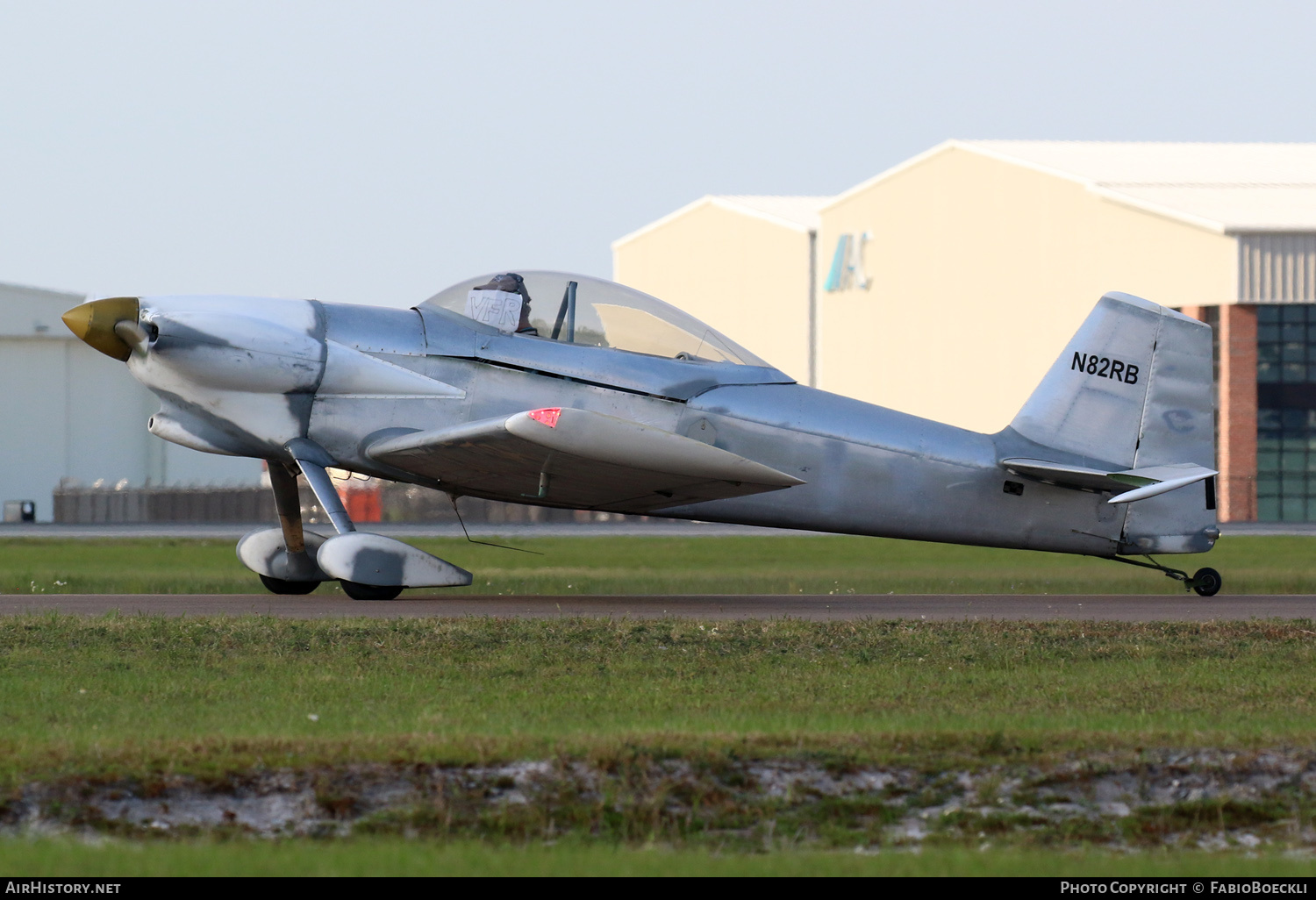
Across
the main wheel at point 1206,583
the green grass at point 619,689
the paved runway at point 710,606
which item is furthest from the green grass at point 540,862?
the main wheel at point 1206,583

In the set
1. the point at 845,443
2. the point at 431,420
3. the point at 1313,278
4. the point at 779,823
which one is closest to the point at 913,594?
the point at 845,443

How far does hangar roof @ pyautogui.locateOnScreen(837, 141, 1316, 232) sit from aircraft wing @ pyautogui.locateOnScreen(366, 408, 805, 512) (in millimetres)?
37657

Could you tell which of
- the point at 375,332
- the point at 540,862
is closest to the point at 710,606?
the point at 375,332

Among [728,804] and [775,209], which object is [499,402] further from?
[775,209]

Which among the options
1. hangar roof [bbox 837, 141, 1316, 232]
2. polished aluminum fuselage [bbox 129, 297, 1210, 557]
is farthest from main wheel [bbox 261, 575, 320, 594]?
hangar roof [bbox 837, 141, 1316, 232]

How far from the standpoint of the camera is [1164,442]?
50.1ft

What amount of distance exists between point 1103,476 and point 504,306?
5985 millimetres

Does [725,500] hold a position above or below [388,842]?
above

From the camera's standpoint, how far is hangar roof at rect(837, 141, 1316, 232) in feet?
156

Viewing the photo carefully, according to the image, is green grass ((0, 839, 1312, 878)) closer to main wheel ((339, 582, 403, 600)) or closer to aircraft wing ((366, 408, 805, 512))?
aircraft wing ((366, 408, 805, 512))

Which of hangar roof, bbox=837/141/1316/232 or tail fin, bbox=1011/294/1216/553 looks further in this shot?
hangar roof, bbox=837/141/1316/232

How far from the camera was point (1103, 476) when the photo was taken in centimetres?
1459
